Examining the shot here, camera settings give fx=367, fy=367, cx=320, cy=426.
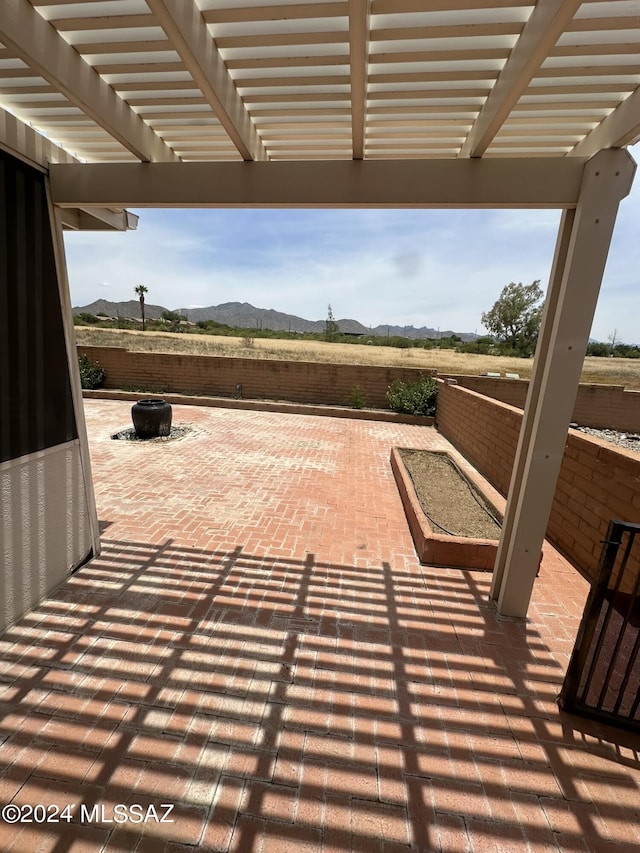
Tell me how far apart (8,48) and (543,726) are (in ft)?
16.2

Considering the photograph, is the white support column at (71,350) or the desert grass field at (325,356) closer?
the white support column at (71,350)

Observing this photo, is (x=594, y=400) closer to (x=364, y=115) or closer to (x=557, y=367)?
(x=557, y=367)

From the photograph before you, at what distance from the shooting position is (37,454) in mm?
2924

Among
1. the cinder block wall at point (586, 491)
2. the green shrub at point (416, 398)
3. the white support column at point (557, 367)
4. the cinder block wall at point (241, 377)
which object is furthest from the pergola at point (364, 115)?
the cinder block wall at point (241, 377)

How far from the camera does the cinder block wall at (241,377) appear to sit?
1286 cm

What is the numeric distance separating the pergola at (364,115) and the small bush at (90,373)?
37.1 ft

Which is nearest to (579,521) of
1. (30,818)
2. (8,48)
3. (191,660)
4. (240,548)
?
(240,548)

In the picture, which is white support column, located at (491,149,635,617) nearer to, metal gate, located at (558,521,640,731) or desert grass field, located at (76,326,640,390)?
metal gate, located at (558,521,640,731)

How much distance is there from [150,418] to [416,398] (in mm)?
7597

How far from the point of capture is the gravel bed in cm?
1045

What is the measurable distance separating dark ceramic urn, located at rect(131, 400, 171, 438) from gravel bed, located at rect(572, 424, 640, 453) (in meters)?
11.4

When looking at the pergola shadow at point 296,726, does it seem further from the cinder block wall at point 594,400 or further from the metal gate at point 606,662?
the cinder block wall at point 594,400

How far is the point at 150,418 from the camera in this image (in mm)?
7938

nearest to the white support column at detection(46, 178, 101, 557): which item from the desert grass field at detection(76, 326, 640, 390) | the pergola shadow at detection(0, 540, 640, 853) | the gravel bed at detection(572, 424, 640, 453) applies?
the pergola shadow at detection(0, 540, 640, 853)
